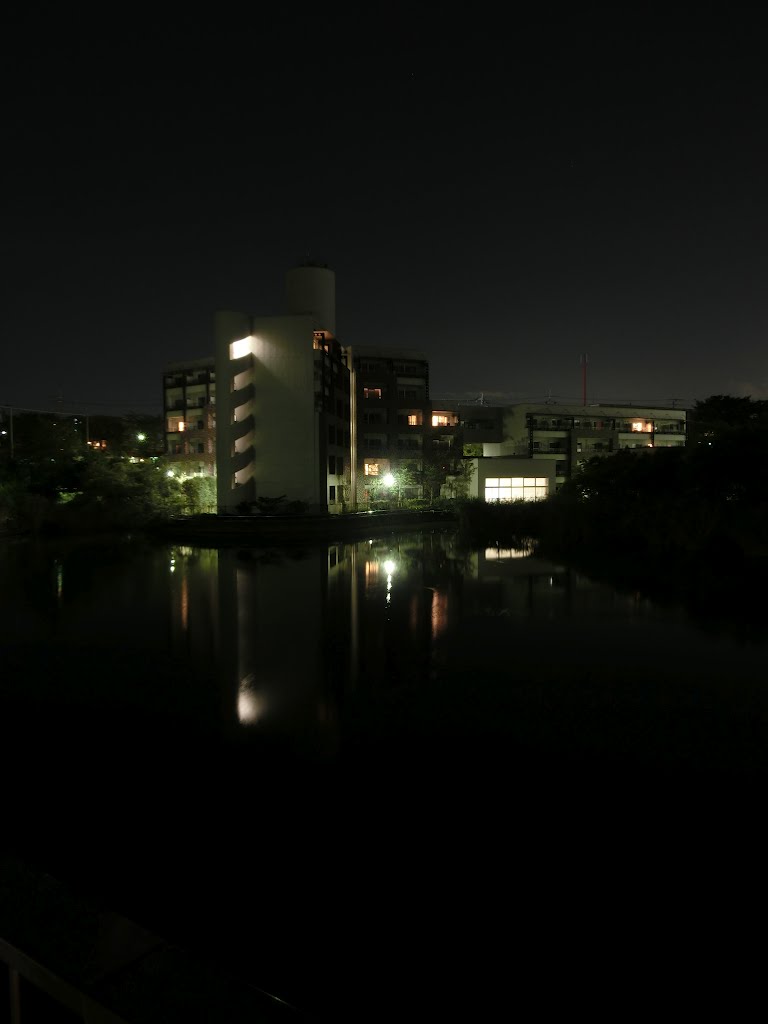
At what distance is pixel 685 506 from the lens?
23016 mm

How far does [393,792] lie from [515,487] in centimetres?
Answer: 3883

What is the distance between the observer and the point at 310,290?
41406 mm

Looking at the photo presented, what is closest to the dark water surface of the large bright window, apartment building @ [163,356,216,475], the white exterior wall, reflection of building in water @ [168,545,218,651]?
reflection of building in water @ [168,545,218,651]

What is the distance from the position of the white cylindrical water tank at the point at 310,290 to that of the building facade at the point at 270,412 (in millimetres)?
7092

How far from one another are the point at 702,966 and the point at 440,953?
4.29 ft

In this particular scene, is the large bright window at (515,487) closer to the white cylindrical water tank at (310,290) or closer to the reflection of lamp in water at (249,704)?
the white cylindrical water tank at (310,290)

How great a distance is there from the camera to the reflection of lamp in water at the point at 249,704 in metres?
6.26

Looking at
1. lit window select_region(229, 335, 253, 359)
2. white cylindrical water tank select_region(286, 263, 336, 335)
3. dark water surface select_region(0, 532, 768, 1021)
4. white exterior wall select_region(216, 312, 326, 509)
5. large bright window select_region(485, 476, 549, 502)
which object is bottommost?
dark water surface select_region(0, 532, 768, 1021)

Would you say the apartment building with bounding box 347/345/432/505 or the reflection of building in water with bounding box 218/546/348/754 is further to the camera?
the apartment building with bounding box 347/345/432/505

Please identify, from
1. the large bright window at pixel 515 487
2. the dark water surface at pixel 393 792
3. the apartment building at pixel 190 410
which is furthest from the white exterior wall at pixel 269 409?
the dark water surface at pixel 393 792

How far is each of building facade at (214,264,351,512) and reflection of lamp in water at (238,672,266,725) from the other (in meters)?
26.6

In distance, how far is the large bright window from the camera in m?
42.2

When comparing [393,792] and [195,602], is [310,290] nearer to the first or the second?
[195,602]

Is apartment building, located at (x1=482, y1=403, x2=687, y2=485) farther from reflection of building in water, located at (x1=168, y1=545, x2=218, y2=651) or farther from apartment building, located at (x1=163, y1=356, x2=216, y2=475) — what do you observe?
reflection of building in water, located at (x1=168, y1=545, x2=218, y2=651)
